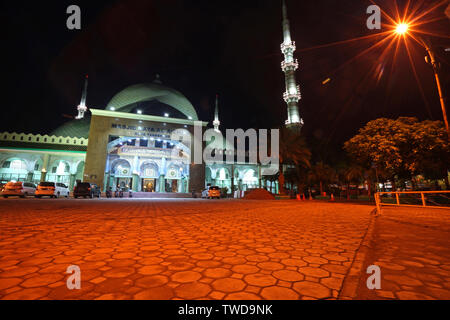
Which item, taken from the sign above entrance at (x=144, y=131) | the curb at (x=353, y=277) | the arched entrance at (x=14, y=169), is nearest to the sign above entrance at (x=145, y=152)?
the sign above entrance at (x=144, y=131)

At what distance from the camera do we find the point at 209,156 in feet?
121

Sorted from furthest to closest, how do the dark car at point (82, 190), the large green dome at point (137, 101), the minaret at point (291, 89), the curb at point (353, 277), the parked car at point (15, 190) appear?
the minaret at point (291, 89) < the large green dome at point (137, 101) < the dark car at point (82, 190) < the parked car at point (15, 190) < the curb at point (353, 277)

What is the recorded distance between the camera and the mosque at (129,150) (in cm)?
2928

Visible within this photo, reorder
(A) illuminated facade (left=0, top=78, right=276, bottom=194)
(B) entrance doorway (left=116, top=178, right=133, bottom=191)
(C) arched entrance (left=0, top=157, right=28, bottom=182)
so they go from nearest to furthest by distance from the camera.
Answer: (C) arched entrance (left=0, top=157, right=28, bottom=182)
(A) illuminated facade (left=0, top=78, right=276, bottom=194)
(B) entrance doorway (left=116, top=178, right=133, bottom=191)

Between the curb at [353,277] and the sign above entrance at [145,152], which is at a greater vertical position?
the sign above entrance at [145,152]

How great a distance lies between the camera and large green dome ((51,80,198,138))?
35000 millimetres

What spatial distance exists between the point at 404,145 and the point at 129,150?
32049mm

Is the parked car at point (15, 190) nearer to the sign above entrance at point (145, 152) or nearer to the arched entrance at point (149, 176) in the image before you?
the sign above entrance at point (145, 152)

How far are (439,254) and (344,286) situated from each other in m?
2.11

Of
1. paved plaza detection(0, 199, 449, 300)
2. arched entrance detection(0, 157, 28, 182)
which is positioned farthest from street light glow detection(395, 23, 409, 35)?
arched entrance detection(0, 157, 28, 182)

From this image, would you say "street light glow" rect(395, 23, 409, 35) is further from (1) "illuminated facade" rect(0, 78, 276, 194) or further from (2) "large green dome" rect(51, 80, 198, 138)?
(2) "large green dome" rect(51, 80, 198, 138)

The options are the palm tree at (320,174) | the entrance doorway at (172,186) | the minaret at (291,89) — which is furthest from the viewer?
the minaret at (291,89)

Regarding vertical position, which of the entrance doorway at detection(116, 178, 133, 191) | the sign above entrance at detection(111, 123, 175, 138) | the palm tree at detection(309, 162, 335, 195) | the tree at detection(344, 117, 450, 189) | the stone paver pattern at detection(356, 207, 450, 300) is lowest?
the stone paver pattern at detection(356, 207, 450, 300)

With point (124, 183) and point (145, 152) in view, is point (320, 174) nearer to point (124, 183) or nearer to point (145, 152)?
point (145, 152)
